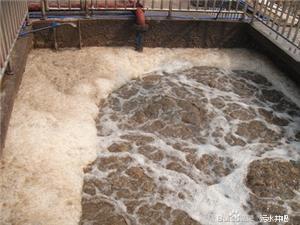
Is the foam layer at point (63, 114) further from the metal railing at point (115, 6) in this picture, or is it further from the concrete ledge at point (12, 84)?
the metal railing at point (115, 6)

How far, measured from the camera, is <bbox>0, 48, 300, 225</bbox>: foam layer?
463 centimetres

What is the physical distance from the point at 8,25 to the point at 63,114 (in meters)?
1.70

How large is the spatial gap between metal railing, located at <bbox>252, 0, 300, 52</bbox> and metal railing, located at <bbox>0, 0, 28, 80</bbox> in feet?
17.9

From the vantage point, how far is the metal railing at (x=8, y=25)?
5.13m

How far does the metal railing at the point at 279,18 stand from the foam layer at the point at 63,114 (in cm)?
74

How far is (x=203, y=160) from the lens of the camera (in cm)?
576

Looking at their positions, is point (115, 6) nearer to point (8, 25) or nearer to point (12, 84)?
point (8, 25)

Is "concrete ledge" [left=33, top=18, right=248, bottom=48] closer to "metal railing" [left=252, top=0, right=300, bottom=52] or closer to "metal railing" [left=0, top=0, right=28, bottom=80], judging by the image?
"metal railing" [left=252, top=0, right=300, bottom=52]

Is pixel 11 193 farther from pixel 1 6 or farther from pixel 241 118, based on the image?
pixel 241 118

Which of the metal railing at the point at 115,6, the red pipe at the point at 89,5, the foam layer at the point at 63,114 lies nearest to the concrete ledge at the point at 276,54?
the foam layer at the point at 63,114

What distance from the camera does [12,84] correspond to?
5.83 metres

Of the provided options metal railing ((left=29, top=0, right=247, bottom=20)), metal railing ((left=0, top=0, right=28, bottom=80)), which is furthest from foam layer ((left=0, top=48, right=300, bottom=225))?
metal railing ((left=0, top=0, right=28, bottom=80))

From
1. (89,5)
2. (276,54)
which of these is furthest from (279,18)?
(89,5)

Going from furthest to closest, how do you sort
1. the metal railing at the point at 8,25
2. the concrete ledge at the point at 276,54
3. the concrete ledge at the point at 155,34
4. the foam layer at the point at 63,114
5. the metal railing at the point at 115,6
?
the metal railing at the point at 115,6, the concrete ledge at the point at 155,34, the concrete ledge at the point at 276,54, the metal railing at the point at 8,25, the foam layer at the point at 63,114
